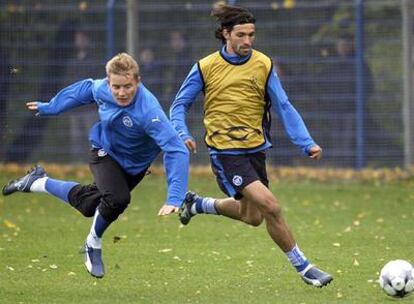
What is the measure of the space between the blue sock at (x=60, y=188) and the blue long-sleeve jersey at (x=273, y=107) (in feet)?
3.04

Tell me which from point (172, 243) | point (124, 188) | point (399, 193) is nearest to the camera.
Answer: point (124, 188)

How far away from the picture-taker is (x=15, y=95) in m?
17.9

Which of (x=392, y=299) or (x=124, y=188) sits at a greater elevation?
(x=124, y=188)

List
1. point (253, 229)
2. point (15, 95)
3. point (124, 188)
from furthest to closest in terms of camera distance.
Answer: point (15, 95)
point (253, 229)
point (124, 188)

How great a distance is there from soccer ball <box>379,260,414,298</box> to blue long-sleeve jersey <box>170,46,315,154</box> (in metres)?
1.27

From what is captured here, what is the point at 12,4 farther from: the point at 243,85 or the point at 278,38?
the point at 243,85

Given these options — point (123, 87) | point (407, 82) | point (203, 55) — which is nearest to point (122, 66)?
point (123, 87)

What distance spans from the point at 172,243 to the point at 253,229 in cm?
144

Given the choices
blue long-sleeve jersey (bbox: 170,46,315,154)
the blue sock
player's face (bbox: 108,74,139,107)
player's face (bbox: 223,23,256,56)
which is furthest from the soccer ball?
the blue sock

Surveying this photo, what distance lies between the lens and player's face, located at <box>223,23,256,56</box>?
881 centimetres

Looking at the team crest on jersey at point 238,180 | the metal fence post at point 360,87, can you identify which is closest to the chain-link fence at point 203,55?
the metal fence post at point 360,87

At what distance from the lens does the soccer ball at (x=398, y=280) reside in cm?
781

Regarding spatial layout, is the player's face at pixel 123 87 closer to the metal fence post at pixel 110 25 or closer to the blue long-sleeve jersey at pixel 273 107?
the blue long-sleeve jersey at pixel 273 107

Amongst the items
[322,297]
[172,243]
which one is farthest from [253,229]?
[322,297]
